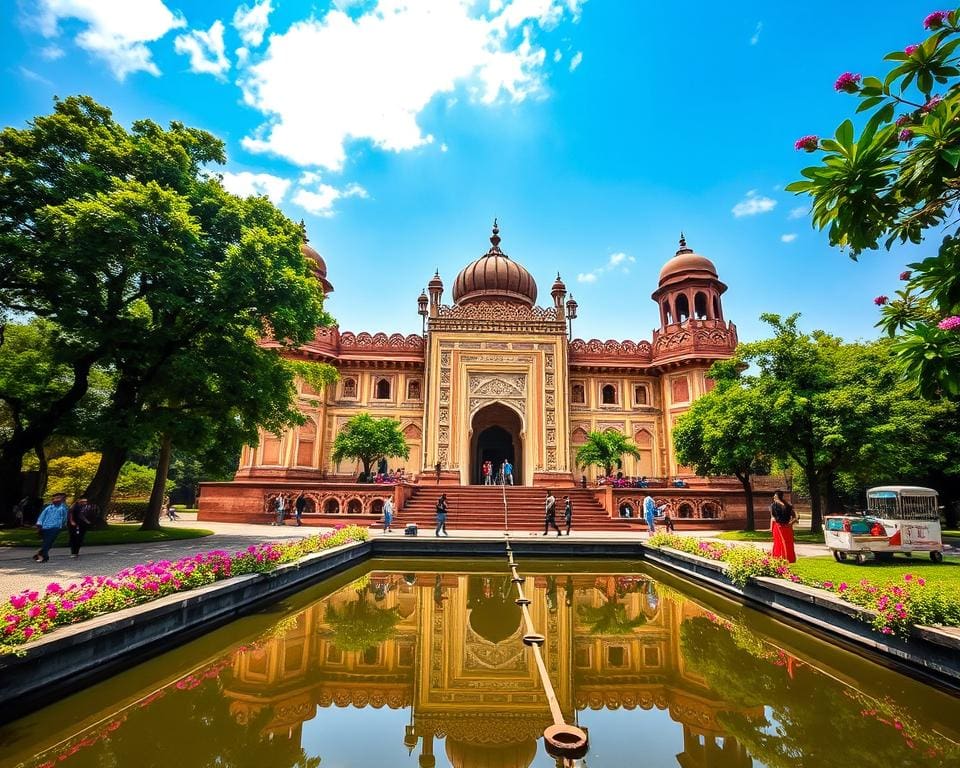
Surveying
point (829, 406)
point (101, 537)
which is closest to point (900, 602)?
point (829, 406)

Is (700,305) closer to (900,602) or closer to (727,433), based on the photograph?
(727,433)

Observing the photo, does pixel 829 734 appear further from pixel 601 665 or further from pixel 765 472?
pixel 765 472

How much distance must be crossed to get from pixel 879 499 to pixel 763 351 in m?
5.54

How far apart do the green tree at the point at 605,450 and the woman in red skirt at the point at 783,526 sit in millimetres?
13551

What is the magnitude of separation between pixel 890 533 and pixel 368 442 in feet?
55.8

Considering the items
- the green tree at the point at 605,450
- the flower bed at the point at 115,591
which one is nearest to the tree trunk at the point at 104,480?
the flower bed at the point at 115,591

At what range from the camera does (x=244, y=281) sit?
10961 millimetres

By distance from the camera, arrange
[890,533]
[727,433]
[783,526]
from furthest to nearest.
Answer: [727,433] → [890,533] → [783,526]

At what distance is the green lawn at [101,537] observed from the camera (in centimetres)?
1060

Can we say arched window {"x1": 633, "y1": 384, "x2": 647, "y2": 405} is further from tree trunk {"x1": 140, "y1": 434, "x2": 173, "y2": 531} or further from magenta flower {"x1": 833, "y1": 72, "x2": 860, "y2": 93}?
magenta flower {"x1": 833, "y1": 72, "x2": 860, "y2": 93}

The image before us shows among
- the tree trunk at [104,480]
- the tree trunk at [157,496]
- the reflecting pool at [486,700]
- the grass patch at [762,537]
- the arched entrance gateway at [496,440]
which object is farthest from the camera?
the arched entrance gateway at [496,440]

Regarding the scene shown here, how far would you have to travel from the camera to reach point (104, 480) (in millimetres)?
12203

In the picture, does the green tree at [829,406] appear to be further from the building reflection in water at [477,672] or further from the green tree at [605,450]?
the building reflection in water at [477,672]

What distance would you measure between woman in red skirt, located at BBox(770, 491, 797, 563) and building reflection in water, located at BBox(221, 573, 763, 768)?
212 cm
